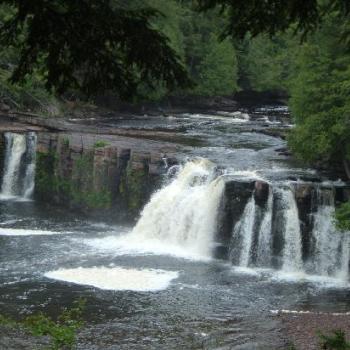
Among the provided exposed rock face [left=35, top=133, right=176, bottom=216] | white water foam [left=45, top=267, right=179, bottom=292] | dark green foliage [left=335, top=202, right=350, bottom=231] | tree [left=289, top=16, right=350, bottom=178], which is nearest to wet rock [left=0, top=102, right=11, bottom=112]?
exposed rock face [left=35, top=133, right=176, bottom=216]

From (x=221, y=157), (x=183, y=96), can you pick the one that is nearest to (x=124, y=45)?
(x=221, y=157)

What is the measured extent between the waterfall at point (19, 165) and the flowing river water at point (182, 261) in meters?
0.05

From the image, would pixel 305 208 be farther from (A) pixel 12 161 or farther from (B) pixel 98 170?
(A) pixel 12 161

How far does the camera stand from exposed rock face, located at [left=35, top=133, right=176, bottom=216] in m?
28.2

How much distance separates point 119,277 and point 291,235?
6.73 m

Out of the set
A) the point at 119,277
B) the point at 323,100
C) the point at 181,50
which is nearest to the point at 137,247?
the point at 119,277

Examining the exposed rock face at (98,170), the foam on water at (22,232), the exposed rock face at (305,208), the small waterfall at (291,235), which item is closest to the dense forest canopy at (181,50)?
the exposed rock face at (305,208)

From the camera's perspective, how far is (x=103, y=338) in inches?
617

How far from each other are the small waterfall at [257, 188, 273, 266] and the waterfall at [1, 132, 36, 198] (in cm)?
1330

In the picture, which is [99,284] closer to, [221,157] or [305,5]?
[221,157]

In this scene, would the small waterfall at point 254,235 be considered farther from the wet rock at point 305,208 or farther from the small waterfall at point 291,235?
the wet rock at point 305,208

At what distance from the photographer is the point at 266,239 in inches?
938

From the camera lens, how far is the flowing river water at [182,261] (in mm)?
16828

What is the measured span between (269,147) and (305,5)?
2548 centimetres
